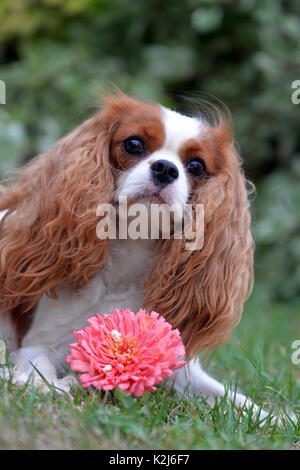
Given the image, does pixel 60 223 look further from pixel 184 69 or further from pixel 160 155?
pixel 184 69

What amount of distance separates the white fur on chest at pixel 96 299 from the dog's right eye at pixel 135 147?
324 millimetres

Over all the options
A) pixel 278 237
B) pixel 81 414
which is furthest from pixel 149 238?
pixel 278 237

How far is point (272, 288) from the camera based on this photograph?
16.5 ft

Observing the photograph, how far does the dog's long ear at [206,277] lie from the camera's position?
212cm

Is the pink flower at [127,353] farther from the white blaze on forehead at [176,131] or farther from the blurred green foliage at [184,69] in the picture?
the blurred green foliage at [184,69]

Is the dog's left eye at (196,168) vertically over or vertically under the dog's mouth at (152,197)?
over

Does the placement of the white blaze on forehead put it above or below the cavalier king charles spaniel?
above

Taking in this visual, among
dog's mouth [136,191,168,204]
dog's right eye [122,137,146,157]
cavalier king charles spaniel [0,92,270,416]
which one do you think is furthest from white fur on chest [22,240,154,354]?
dog's right eye [122,137,146,157]

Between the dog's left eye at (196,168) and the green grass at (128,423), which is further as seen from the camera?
the dog's left eye at (196,168)

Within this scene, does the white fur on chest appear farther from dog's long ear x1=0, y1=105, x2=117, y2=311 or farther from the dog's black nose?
the dog's black nose

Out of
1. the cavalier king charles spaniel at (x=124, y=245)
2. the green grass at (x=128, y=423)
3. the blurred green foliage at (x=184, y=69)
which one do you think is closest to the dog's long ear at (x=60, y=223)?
the cavalier king charles spaniel at (x=124, y=245)

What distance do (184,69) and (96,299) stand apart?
356 centimetres

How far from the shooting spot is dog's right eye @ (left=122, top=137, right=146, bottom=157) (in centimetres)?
211

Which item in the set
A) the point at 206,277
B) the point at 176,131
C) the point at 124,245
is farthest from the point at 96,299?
the point at 176,131
